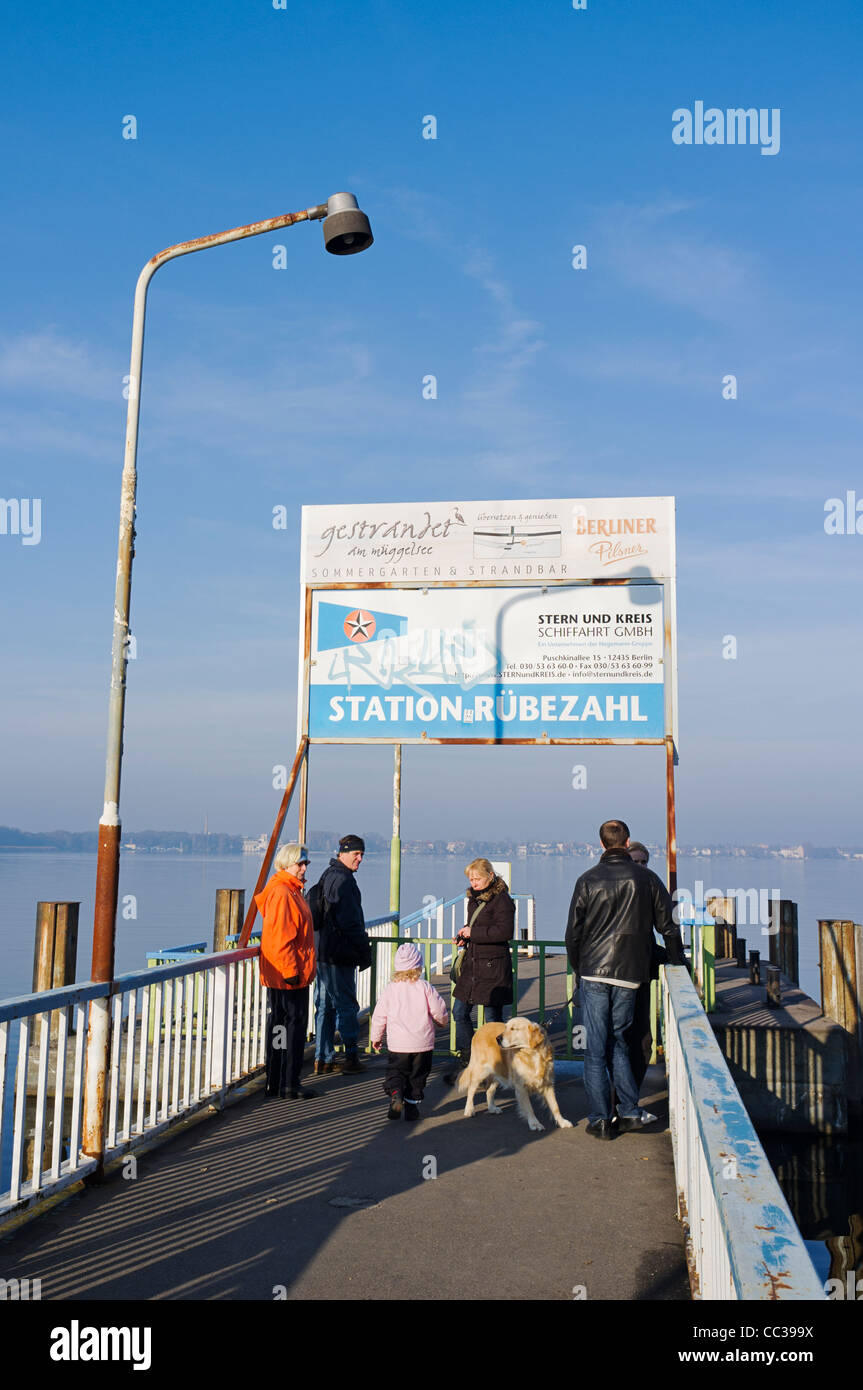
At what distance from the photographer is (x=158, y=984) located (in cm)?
727

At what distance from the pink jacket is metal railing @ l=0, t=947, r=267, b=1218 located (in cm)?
129

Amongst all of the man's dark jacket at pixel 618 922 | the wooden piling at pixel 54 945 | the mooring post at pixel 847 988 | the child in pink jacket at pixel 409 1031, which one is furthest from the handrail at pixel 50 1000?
the mooring post at pixel 847 988

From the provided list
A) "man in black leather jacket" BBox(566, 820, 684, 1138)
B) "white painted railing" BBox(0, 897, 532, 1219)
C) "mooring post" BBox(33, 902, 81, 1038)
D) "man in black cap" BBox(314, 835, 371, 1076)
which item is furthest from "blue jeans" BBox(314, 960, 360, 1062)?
"mooring post" BBox(33, 902, 81, 1038)

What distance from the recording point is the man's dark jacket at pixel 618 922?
7508mm

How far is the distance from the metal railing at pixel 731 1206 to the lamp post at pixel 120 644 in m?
3.43

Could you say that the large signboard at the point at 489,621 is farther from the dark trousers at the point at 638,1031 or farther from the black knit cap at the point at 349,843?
the dark trousers at the point at 638,1031

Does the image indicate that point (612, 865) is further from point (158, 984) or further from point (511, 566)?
point (511, 566)

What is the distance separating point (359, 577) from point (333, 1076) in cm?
510

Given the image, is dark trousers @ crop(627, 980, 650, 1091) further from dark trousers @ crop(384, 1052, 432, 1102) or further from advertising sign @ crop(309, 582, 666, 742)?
advertising sign @ crop(309, 582, 666, 742)

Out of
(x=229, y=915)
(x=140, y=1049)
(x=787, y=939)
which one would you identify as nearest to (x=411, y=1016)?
(x=140, y=1049)

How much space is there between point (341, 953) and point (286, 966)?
121 centimetres

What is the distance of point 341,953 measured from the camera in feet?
31.7

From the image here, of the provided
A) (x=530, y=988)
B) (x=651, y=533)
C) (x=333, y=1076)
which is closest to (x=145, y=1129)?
(x=333, y=1076)

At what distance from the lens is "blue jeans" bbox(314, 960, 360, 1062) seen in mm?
9711
